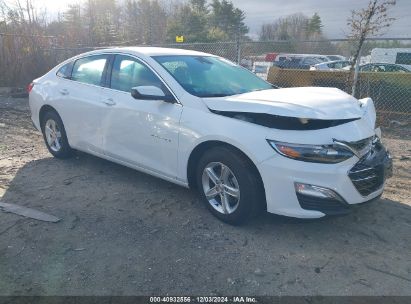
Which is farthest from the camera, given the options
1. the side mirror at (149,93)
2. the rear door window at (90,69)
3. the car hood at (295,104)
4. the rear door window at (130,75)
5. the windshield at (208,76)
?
the rear door window at (90,69)

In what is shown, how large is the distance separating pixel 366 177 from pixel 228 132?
1247 millimetres

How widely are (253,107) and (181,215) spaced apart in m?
1.35

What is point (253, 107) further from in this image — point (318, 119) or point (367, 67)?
point (367, 67)

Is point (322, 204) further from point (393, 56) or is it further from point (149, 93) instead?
point (393, 56)

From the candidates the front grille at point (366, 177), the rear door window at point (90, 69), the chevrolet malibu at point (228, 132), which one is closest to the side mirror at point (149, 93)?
the chevrolet malibu at point (228, 132)

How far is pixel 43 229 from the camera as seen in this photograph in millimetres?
3613

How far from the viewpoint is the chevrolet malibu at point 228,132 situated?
3131 mm

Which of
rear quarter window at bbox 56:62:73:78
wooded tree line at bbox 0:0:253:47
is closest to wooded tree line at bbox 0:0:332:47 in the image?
wooded tree line at bbox 0:0:253:47

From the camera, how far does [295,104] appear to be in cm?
334

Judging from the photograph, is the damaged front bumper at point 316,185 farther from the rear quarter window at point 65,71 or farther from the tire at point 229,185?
the rear quarter window at point 65,71

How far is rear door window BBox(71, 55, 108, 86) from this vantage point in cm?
475

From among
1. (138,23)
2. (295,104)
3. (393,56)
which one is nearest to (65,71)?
(295,104)

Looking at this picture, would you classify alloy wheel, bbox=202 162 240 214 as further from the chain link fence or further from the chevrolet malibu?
the chain link fence

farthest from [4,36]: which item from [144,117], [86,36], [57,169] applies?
[144,117]
